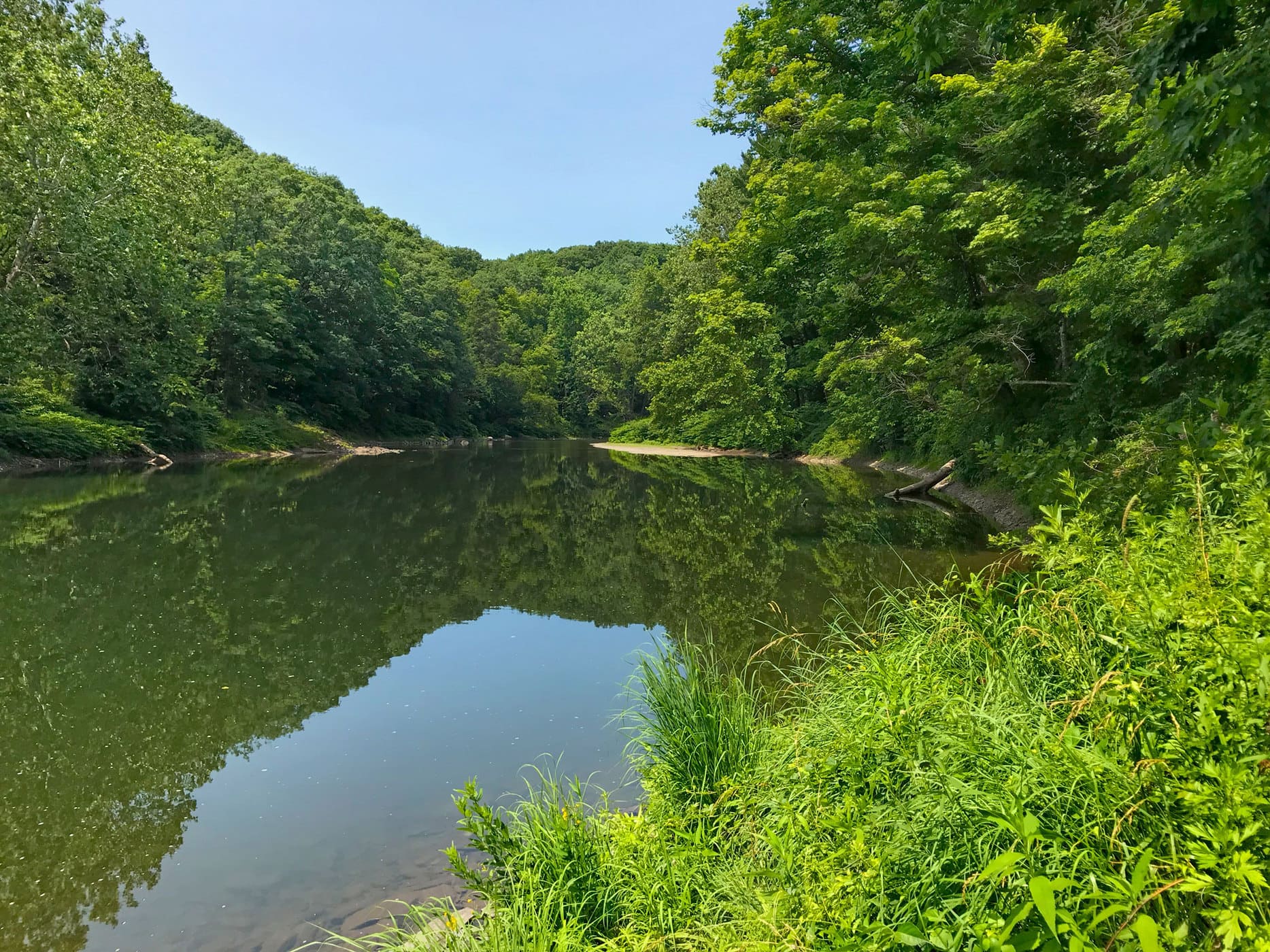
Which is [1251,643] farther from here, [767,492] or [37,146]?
[37,146]

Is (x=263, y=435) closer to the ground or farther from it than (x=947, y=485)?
farther from it

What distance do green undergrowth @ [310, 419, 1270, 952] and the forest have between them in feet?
4.19

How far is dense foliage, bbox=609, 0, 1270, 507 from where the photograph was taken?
4.63 meters

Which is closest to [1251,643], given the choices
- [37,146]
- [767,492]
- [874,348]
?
[874,348]

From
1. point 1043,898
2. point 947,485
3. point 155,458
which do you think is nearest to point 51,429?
point 155,458

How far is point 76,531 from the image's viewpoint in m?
12.6

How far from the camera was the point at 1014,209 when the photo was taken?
34.2 ft

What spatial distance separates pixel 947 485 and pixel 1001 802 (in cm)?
1878

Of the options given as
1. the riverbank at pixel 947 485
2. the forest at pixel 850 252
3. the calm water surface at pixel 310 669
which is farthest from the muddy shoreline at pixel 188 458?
the riverbank at pixel 947 485

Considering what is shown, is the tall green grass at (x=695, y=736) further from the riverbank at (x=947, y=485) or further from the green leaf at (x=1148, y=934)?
the riverbank at (x=947, y=485)

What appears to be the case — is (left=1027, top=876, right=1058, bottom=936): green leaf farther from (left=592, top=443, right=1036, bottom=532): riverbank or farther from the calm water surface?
(left=592, top=443, right=1036, bottom=532): riverbank

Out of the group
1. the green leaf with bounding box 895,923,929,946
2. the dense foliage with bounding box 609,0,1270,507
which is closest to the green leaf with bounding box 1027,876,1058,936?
the green leaf with bounding box 895,923,929,946

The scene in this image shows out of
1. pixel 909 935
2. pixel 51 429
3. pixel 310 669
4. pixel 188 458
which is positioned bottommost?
pixel 310 669

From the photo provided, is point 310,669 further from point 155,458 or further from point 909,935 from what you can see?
point 155,458
